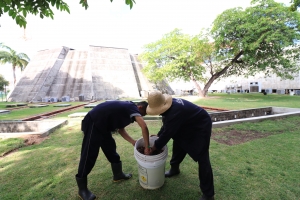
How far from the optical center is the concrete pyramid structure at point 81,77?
24219 mm

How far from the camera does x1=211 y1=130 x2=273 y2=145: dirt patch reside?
4.44m

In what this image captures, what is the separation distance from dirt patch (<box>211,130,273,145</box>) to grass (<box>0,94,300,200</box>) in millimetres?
238

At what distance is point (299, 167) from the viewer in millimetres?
2990

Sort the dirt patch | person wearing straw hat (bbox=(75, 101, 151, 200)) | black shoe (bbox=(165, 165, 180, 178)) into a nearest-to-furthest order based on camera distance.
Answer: person wearing straw hat (bbox=(75, 101, 151, 200)) → black shoe (bbox=(165, 165, 180, 178)) → the dirt patch

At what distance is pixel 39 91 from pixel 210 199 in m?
27.3

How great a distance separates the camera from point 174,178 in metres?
2.78

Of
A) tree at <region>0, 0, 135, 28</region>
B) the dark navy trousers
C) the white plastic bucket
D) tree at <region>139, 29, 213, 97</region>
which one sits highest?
tree at <region>139, 29, 213, 97</region>

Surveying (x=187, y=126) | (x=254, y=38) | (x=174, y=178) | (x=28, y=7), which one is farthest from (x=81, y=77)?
(x=187, y=126)

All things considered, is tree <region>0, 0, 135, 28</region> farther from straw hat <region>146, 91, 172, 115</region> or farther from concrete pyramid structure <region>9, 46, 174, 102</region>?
concrete pyramid structure <region>9, 46, 174, 102</region>

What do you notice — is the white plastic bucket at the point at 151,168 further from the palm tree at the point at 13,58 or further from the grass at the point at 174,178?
the palm tree at the point at 13,58

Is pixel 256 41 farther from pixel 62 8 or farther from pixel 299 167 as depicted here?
pixel 62 8

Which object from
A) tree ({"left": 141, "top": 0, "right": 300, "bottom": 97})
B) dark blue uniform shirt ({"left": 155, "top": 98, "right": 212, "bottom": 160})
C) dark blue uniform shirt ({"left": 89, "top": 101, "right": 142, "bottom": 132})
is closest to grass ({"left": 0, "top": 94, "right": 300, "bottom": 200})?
dark blue uniform shirt ({"left": 155, "top": 98, "right": 212, "bottom": 160})

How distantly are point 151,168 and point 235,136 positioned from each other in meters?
3.52

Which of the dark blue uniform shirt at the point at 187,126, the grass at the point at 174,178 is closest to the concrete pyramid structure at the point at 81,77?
the grass at the point at 174,178
